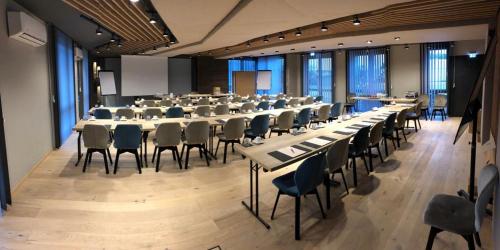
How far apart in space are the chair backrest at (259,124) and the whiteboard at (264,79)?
33.9 feet

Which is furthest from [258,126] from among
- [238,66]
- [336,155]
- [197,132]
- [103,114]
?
[238,66]

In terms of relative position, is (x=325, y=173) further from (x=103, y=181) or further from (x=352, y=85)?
(x=352, y=85)

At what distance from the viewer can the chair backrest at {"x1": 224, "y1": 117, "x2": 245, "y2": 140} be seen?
19.9 ft

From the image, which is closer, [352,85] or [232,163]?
[232,163]

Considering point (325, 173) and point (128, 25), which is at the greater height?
point (128, 25)

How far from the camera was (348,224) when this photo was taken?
368 cm

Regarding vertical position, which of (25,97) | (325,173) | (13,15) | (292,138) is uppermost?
(13,15)

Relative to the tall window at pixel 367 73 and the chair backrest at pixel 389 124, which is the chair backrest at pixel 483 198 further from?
the tall window at pixel 367 73

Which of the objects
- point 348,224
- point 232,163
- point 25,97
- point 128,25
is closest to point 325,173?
point 348,224

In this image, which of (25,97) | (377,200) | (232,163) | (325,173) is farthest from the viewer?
(232,163)

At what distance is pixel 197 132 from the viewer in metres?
5.84

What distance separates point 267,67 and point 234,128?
12.3 meters

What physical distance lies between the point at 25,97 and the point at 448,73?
12732 millimetres

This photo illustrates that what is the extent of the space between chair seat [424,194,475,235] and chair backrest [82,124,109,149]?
15.5 feet
